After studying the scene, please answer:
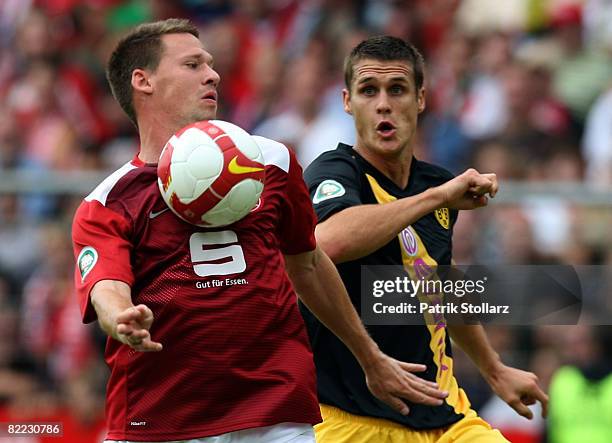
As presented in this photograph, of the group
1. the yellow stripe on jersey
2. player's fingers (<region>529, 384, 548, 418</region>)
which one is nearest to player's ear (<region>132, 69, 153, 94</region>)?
the yellow stripe on jersey

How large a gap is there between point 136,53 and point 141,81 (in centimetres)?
13

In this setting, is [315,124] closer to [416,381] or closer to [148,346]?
[416,381]

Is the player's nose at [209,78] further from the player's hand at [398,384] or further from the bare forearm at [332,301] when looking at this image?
the player's hand at [398,384]

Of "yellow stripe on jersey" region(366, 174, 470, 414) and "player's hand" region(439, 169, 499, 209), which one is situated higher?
"player's hand" region(439, 169, 499, 209)

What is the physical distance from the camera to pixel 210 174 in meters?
4.72

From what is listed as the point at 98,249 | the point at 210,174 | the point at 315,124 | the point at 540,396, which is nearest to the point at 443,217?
the point at 540,396

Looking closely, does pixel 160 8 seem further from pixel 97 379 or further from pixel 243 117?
pixel 97 379

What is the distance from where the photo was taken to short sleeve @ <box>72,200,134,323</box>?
15.4 ft

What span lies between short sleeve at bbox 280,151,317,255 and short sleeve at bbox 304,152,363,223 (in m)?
0.41

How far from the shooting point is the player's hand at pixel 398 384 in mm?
5293

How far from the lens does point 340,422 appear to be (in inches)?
232

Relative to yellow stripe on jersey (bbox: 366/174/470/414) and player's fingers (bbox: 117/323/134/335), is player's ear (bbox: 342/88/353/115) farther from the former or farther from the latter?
player's fingers (bbox: 117/323/134/335)

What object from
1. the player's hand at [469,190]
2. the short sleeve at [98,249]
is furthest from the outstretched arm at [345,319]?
the short sleeve at [98,249]

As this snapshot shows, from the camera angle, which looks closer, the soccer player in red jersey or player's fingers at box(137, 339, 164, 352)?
player's fingers at box(137, 339, 164, 352)
